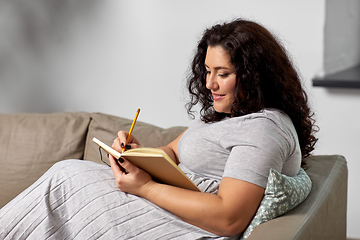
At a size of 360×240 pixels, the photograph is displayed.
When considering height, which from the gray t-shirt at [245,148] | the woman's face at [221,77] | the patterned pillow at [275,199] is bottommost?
the patterned pillow at [275,199]

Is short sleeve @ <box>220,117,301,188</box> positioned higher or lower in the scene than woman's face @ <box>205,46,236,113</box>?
lower

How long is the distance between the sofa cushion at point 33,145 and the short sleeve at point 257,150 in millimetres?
944

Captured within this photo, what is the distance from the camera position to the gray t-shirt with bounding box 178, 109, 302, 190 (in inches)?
41.4

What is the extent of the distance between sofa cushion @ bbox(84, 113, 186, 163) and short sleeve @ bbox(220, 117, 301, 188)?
66cm

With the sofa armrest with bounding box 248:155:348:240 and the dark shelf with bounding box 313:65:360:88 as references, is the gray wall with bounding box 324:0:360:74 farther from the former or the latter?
the sofa armrest with bounding box 248:155:348:240

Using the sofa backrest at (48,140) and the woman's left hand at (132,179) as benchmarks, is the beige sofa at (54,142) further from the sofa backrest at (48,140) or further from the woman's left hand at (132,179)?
the woman's left hand at (132,179)

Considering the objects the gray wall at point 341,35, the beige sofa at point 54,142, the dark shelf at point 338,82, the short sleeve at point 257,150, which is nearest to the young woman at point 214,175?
the short sleeve at point 257,150

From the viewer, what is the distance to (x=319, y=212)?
1.18m

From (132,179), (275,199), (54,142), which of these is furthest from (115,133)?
(275,199)

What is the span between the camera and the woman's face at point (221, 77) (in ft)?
4.06

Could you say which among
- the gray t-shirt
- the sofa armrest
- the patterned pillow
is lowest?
the sofa armrest

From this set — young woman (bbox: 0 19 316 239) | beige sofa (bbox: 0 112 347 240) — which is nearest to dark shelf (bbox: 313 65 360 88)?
beige sofa (bbox: 0 112 347 240)

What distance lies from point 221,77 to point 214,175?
1.07 ft

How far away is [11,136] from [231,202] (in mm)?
1263
